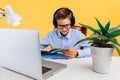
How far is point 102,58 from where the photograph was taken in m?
1.01

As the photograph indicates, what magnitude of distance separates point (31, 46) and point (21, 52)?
3.0 inches

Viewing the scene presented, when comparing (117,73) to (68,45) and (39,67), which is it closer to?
(39,67)

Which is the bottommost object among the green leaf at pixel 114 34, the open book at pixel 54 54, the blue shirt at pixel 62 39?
the open book at pixel 54 54

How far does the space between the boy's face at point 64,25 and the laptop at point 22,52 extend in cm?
95

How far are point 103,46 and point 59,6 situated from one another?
1926 mm

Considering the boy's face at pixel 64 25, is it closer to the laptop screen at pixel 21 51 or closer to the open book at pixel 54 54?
the open book at pixel 54 54

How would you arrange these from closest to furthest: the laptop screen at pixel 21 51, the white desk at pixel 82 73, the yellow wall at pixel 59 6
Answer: the laptop screen at pixel 21 51 < the white desk at pixel 82 73 < the yellow wall at pixel 59 6

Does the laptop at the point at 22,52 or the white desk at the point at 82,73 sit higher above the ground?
the laptop at the point at 22,52

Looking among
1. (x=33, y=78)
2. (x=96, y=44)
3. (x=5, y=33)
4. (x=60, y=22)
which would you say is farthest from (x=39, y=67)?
(x=60, y=22)

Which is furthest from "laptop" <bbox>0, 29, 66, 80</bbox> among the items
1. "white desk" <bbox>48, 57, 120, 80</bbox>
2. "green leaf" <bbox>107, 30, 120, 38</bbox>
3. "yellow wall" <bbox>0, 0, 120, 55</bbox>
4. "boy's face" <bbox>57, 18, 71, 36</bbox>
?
"yellow wall" <bbox>0, 0, 120, 55</bbox>

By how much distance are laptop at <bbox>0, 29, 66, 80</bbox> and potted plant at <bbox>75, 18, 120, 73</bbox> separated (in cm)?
30

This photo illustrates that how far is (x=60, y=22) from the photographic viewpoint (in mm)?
1873

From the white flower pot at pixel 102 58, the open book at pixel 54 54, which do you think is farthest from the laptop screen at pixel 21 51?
the open book at pixel 54 54

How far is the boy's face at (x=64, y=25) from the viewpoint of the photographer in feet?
6.11
